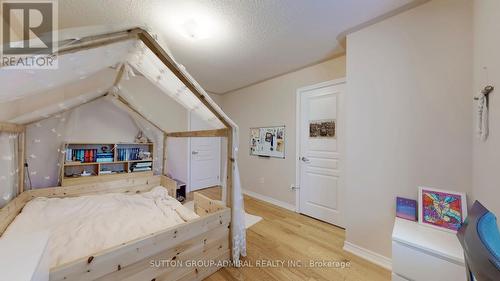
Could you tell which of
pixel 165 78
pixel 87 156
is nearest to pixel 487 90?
pixel 165 78

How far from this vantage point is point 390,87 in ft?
5.69

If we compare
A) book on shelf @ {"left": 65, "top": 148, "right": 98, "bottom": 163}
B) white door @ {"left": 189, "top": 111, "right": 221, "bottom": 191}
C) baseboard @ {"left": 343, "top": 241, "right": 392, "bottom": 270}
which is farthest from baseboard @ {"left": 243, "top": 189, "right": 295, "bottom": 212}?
book on shelf @ {"left": 65, "top": 148, "right": 98, "bottom": 163}

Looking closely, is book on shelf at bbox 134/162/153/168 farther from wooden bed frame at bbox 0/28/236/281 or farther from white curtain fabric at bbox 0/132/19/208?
white curtain fabric at bbox 0/132/19/208

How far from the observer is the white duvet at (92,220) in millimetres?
1412

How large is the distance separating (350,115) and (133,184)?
3283mm

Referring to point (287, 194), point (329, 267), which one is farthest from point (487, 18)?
point (287, 194)

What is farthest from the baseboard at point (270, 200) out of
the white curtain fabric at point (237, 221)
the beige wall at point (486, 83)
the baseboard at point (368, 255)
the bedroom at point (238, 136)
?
the beige wall at point (486, 83)

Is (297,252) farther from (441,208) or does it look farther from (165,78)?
(165,78)

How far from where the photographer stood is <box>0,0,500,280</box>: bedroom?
3.78 feet

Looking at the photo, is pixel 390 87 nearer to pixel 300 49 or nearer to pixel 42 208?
pixel 300 49

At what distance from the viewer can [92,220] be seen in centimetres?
178

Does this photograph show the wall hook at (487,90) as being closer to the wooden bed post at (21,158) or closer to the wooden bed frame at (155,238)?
the wooden bed frame at (155,238)

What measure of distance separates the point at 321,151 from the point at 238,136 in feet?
4.96

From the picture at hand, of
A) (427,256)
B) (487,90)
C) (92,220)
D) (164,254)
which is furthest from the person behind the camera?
(92,220)
